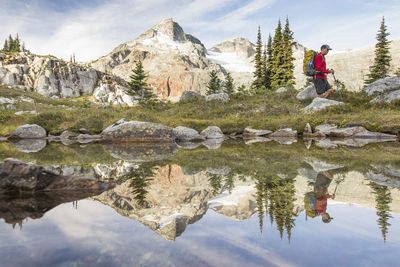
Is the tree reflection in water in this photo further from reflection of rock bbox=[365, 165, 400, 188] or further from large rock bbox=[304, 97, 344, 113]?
large rock bbox=[304, 97, 344, 113]

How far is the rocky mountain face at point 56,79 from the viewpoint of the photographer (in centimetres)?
8519

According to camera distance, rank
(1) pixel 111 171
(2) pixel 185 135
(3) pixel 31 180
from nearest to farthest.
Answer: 1. (3) pixel 31 180
2. (1) pixel 111 171
3. (2) pixel 185 135

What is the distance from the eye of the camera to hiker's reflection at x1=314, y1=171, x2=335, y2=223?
2.82m

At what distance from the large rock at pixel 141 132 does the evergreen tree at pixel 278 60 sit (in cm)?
2742

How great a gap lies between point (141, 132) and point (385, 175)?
13403 mm

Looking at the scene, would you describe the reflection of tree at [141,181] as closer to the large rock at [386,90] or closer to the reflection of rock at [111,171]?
the reflection of rock at [111,171]

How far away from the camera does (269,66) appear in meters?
43.9

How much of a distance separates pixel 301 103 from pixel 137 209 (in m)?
24.3

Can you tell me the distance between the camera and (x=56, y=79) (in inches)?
3627

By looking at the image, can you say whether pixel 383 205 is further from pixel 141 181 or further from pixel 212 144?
pixel 212 144

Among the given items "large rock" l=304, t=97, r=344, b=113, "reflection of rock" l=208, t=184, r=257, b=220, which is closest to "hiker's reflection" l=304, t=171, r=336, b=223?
→ "reflection of rock" l=208, t=184, r=257, b=220

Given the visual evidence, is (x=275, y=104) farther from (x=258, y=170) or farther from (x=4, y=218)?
(x=4, y=218)

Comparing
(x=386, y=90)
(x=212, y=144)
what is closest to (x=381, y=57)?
(x=386, y=90)

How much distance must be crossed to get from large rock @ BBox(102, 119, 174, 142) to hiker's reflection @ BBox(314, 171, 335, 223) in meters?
11.7
